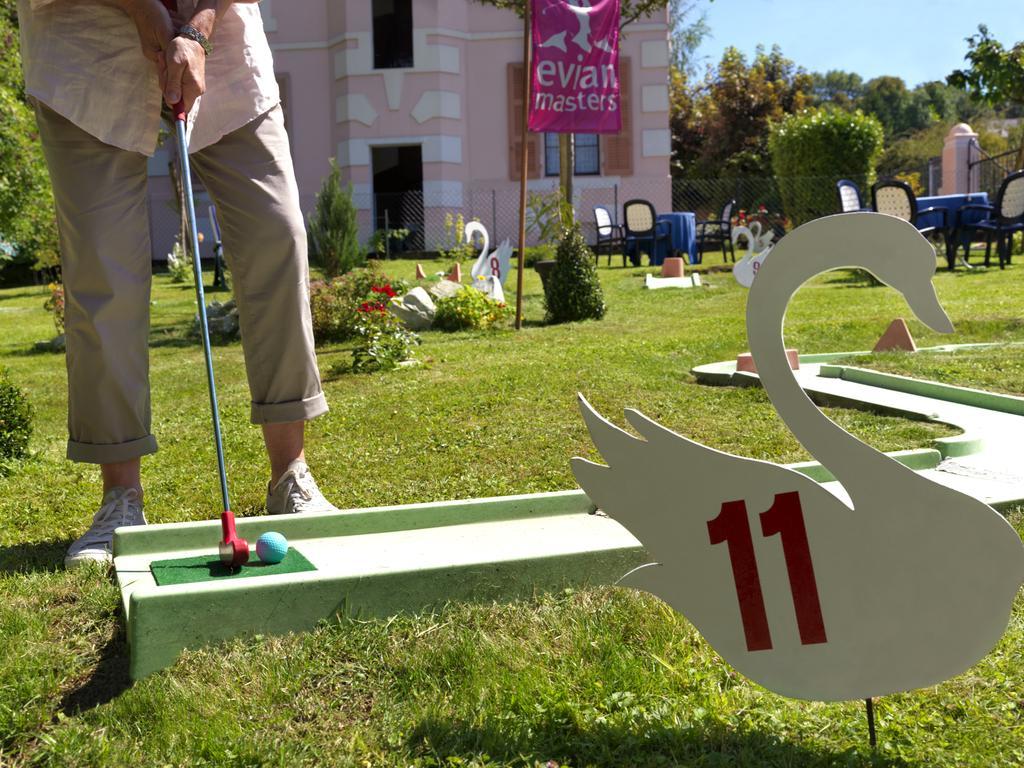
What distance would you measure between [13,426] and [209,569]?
2.34 meters

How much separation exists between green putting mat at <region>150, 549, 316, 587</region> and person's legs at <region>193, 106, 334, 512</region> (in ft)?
1.52

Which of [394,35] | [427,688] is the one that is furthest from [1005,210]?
[394,35]

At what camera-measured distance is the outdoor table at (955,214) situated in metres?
12.5

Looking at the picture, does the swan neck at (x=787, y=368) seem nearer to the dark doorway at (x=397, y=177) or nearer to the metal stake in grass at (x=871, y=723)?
the metal stake in grass at (x=871, y=723)

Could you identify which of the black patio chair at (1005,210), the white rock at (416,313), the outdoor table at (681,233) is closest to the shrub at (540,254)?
the outdoor table at (681,233)

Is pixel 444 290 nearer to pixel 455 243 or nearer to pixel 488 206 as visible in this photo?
pixel 455 243

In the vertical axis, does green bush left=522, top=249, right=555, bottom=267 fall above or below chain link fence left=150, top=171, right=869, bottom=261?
below

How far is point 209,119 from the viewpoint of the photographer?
2770mm

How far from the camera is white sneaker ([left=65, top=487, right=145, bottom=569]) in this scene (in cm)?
260

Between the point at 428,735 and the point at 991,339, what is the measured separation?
599 centimetres

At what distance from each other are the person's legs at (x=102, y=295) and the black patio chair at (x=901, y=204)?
1048cm

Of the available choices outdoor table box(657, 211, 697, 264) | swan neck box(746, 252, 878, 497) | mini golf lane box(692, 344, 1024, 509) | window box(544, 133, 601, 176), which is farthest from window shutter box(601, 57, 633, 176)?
swan neck box(746, 252, 878, 497)

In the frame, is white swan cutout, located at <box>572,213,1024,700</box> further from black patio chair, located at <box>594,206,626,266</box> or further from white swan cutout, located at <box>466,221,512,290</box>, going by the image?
black patio chair, located at <box>594,206,626,266</box>

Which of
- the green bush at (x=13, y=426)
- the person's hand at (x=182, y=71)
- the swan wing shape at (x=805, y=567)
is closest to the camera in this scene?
the swan wing shape at (x=805, y=567)
